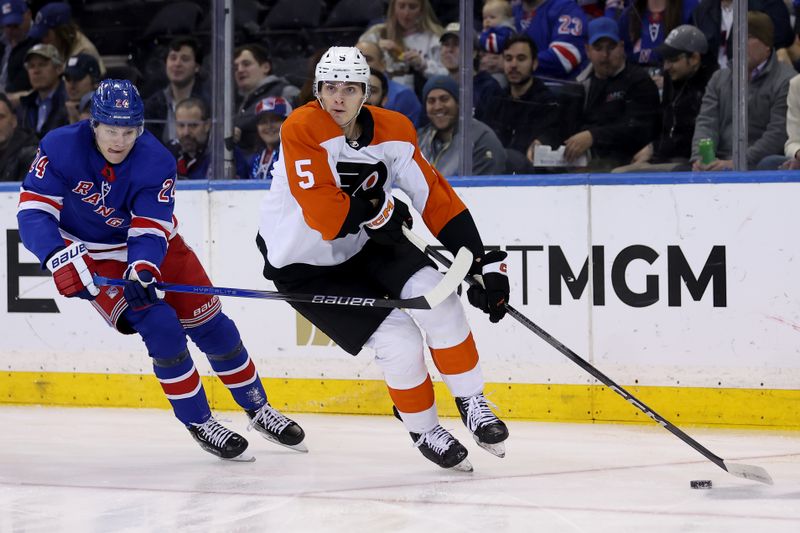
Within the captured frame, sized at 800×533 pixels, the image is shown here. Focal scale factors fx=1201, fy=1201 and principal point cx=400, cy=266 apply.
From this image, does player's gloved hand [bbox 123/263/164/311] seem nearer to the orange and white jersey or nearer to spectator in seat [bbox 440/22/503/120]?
the orange and white jersey

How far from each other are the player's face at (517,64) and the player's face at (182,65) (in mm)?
1289

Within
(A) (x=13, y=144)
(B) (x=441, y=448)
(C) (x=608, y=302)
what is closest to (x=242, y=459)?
(B) (x=441, y=448)

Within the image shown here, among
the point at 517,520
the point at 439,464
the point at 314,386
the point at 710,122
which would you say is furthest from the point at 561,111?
the point at 517,520

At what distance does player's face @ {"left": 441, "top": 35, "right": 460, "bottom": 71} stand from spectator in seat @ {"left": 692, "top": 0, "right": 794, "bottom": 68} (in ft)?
2.90

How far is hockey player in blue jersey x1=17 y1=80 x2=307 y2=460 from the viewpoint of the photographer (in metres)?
3.29

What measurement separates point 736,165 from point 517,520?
1931 millimetres

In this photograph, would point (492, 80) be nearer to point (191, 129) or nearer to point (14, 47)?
point (191, 129)

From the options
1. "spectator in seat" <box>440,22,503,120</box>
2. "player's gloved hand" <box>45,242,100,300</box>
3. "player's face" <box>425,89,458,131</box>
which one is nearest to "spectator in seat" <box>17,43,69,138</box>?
"player's face" <box>425,89,458,131</box>

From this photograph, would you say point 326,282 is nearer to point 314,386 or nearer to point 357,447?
point 357,447

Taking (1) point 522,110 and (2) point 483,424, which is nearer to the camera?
(2) point 483,424

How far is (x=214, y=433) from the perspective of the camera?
11.7 ft

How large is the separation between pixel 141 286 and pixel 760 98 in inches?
88.6

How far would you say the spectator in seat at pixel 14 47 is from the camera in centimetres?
530

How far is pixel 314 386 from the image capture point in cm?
457
